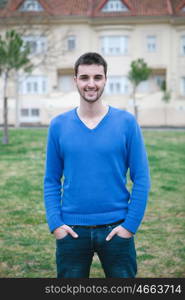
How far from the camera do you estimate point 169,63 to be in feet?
128

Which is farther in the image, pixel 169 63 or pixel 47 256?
pixel 169 63

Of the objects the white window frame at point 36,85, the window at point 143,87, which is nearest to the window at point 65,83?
the white window frame at point 36,85

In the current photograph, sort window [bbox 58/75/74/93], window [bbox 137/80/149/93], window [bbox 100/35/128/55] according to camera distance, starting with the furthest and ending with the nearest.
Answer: window [bbox 58/75/74/93] < window [bbox 137/80/149/93] < window [bbox 100/35/128/55]

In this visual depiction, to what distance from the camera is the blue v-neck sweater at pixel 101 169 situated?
3.17 meters

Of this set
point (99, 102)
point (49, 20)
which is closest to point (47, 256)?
point (99, 102)

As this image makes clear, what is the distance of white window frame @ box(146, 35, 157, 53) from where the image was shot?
39188 millimetres

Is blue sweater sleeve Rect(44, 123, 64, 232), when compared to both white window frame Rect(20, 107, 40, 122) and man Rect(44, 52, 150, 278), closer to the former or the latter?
man Rect(44, 52, 150, 278)

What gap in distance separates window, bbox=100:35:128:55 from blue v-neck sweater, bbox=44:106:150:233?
37147 mm

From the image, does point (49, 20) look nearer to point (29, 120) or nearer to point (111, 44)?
point (111, 44)

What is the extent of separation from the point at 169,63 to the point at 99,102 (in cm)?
3685

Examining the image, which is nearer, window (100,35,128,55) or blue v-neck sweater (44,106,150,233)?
blue v-neck sweater (44,106,150,233)

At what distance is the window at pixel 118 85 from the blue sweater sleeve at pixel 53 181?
36.6 m

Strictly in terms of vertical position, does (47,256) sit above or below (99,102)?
below

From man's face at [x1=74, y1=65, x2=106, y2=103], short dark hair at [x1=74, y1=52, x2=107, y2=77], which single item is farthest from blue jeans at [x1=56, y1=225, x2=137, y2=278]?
short dark hair at [x1=74, y1=52, x2=107, y2=77]
